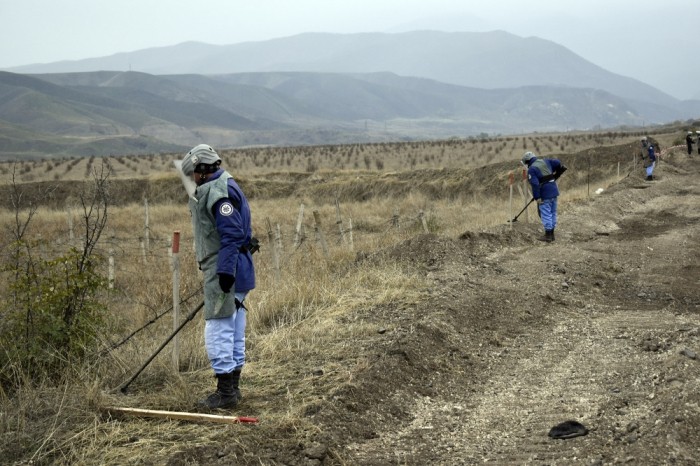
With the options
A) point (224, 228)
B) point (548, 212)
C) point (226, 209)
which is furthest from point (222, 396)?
point (548, 212)

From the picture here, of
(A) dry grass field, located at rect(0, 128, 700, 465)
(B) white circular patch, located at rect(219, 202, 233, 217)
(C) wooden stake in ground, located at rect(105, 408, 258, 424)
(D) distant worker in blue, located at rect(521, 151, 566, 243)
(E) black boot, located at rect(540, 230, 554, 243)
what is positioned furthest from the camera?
(E) black boot, located at rect(540, 230, 554, 243)

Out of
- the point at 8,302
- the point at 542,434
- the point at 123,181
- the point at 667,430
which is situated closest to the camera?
the point at 667,430

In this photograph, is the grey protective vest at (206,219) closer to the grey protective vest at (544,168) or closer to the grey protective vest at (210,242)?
the grey protective vest at (210,242)

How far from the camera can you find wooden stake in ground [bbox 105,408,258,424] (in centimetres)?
554

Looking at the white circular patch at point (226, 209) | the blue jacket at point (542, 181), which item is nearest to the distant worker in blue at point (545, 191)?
the blue jacket at point (542, 181)

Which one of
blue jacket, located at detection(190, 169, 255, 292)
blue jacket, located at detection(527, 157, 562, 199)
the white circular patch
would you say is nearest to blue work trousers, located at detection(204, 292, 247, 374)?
blue jacket, located at detection(190, 169, 255, 292)

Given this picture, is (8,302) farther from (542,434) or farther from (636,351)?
(636,351)

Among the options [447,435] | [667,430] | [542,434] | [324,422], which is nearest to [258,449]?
[324,422]

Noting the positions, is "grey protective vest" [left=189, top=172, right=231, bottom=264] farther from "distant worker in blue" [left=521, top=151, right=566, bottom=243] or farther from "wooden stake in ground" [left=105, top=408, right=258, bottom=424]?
"distant worker in blue" [left=521, top=151, right=566, bottom=243]

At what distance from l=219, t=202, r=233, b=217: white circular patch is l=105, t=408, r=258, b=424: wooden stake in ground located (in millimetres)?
1515

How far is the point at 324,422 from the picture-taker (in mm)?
5621

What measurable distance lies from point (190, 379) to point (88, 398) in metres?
1.18

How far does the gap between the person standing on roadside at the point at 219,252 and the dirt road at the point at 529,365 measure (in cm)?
87

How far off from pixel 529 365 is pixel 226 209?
132 inches
